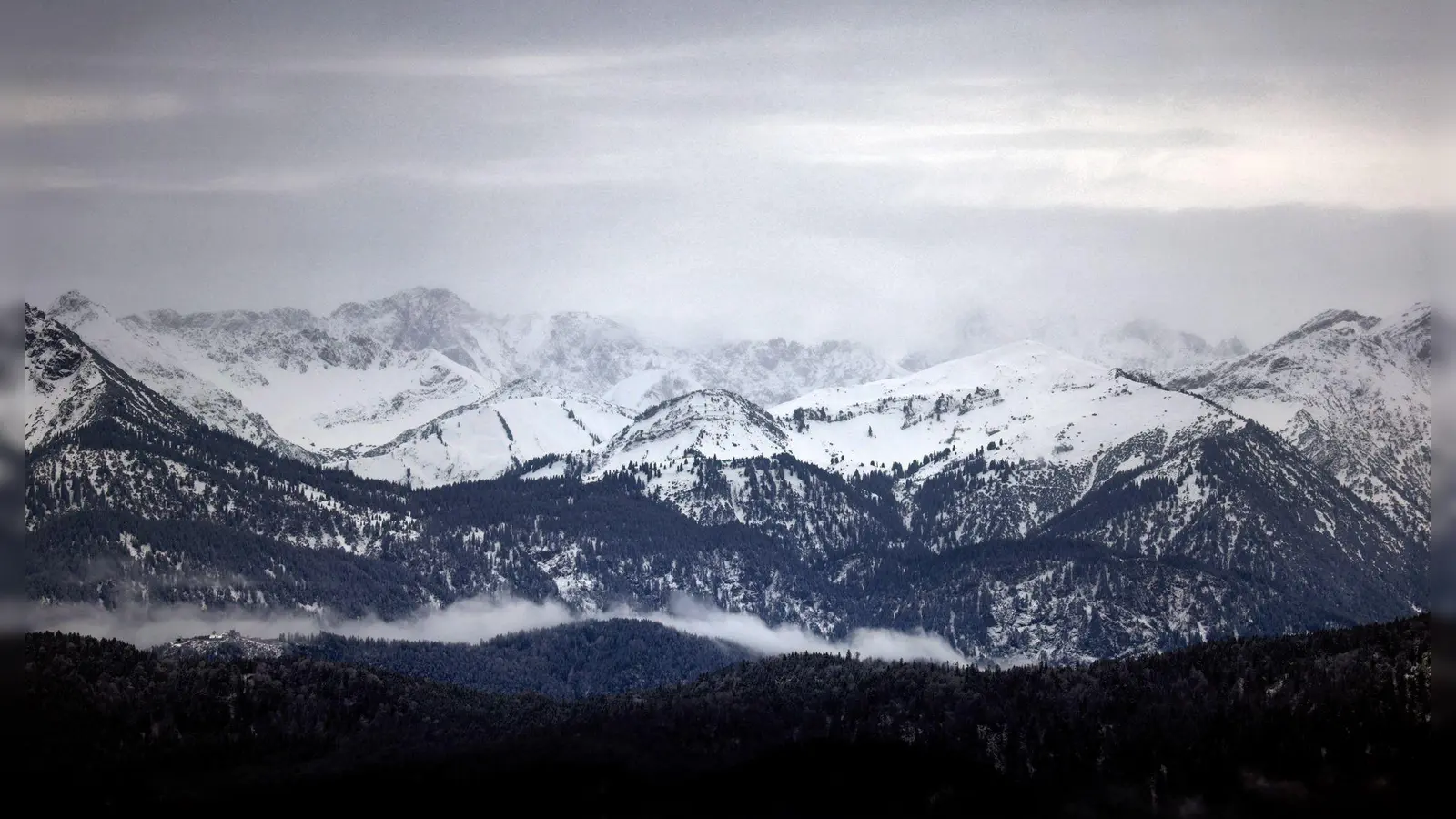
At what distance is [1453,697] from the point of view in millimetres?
113625

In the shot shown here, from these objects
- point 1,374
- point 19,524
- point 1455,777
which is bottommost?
point 1455,777

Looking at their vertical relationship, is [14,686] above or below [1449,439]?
below

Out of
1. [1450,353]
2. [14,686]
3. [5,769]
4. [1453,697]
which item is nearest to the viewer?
[1453,697]

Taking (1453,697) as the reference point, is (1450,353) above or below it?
above

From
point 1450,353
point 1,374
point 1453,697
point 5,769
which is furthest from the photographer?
point 5,769

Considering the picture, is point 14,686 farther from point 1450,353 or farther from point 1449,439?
point 1450,353

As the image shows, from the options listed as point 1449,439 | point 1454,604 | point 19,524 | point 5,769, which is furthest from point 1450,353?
point 5,769

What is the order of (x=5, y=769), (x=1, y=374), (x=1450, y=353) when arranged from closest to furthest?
(x=1, y=374) < (x=1450, y=353) < (x=5, y=769)

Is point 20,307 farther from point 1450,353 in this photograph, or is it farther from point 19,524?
point 1450,353

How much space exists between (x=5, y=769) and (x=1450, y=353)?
140276 millimetres

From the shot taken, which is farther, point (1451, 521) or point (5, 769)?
point (5, 769)

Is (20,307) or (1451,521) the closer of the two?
(1451,521)

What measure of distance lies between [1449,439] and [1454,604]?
17.0 meters

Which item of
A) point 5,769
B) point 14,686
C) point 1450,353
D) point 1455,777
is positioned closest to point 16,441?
point 14,686
